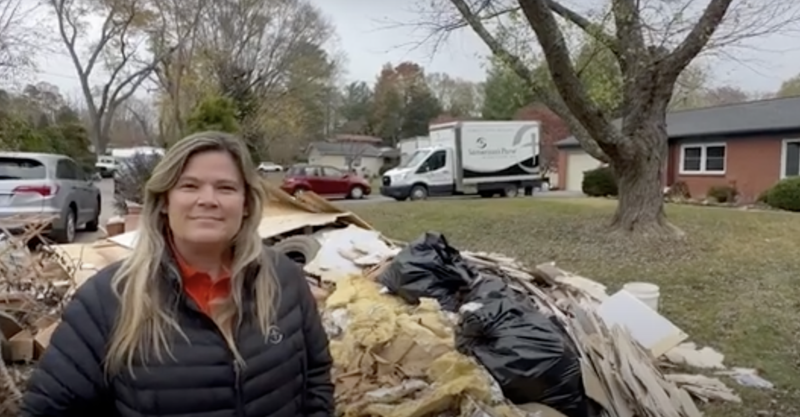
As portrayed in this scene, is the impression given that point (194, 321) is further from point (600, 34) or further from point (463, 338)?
point (600, 34)

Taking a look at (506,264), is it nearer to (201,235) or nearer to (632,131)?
(201,235)

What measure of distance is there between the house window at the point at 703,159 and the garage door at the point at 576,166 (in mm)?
5047

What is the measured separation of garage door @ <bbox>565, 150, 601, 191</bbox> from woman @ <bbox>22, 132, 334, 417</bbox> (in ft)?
91.4

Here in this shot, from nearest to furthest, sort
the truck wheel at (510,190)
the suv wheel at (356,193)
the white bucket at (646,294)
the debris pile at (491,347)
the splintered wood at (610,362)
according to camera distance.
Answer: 1. the debris pile at (491,347)
2. the splintered wood at (610,362)
3. the white bucket at (646,294)
4. the truck wheel at (510,190)
5. the suv wheel at (356,193)

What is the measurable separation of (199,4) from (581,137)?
63.2 ft

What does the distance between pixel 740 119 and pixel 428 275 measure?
847 inches

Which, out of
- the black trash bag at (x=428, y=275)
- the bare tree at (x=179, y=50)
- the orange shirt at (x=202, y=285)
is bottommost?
the black trash bag at (x=428, y=275)

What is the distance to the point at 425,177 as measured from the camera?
2305 centimetres

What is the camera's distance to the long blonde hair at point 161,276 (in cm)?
163

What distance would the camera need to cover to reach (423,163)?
23.0 m

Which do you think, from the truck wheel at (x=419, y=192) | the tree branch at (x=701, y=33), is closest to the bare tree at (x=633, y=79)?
the tree branch at (x=701, y=33)

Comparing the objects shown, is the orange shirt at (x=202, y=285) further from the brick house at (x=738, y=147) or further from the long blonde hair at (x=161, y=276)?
the brick house at (x=738, y=147)

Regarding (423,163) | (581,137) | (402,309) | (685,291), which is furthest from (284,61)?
(402,309)

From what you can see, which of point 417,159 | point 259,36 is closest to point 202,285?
point 417,159
